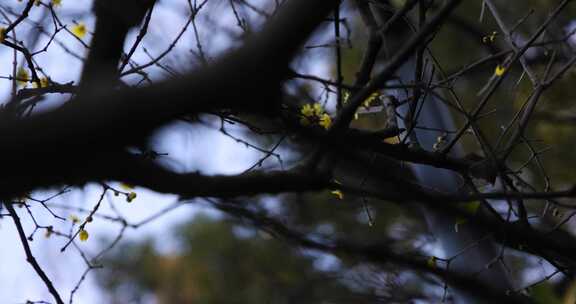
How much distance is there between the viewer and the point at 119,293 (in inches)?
439

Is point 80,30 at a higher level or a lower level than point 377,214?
lower

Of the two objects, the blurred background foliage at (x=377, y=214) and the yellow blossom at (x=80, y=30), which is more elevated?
the blurred background foliage at (x=377, y=214)

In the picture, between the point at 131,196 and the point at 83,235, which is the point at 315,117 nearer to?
the point at 131,196

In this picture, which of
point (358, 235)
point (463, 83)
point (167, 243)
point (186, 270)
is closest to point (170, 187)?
point (358, 235)

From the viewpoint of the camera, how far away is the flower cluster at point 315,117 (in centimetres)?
156

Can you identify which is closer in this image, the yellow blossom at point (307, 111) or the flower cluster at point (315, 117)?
the flower cluster at point (315, 117)

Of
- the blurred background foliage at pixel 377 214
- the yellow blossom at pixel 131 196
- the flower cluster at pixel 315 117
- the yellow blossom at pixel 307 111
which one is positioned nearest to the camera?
the flower cluster at pixel 315 117

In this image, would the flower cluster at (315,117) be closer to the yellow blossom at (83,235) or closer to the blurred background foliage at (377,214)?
the blurred background foliage at (377,214)

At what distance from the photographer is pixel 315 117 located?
165cm

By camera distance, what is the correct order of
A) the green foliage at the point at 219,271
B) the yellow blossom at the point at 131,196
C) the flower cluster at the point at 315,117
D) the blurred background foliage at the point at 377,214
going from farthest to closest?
the green foliage at the point at 219,271
the blurred background foliage at the point at 377,214
the yellow blossom at the point at 131,196
the flower cluster at the point at 315,117

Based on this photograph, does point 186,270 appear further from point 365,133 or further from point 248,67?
point 248,67

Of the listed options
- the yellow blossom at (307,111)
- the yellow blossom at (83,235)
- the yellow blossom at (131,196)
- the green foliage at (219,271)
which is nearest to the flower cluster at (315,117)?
the yellow blossom at (307,111)

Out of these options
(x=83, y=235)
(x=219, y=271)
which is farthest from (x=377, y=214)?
(x=219, y=271)

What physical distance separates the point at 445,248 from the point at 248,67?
1.56 metres
